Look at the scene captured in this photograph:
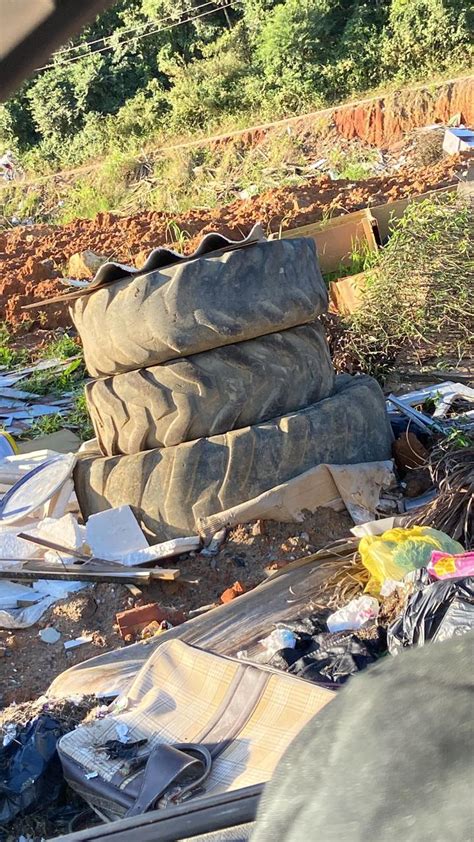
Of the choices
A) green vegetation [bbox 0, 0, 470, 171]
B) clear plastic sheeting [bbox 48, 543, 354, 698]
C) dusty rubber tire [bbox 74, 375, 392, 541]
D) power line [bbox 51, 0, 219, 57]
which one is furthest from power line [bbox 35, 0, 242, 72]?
clear plastic sheeting [bbox 48, 543, 354, 698]

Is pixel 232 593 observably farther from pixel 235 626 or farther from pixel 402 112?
pixel 402 112

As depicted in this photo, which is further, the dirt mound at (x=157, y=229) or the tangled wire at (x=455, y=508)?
the dirt mound at (x=157, y=229)

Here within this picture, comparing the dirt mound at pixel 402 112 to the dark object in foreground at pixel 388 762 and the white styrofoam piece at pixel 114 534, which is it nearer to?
the white styrofoam piece at pixel 114 534

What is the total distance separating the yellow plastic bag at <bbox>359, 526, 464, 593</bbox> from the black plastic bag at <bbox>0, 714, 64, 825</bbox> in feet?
4.51

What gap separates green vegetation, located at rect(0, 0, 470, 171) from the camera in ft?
74.2

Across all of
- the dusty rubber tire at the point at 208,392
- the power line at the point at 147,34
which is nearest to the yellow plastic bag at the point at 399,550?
the dusty rubber tire at the point at 208,392

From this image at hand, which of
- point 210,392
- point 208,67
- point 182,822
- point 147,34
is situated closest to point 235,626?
point 210,392

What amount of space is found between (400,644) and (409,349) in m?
3.51

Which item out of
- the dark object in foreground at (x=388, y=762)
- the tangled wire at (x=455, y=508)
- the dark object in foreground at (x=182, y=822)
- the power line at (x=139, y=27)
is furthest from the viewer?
the power line at (x=139, y=27)

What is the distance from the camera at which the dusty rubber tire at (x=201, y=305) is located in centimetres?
430

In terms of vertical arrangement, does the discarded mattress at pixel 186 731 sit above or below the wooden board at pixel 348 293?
above

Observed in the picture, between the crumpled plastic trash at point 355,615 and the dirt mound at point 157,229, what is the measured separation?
592 centimetres

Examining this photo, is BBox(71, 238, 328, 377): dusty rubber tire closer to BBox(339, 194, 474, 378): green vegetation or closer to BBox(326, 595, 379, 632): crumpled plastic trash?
BBox(326, 595, 379, 632): crumpled plastic trash

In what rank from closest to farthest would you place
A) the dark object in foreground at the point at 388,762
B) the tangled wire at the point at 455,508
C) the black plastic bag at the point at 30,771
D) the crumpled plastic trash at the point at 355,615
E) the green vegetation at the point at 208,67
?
the dark object in foreground at the point at 388,762 → the black plastic bag at the point at 30,771 → the crumpled plastic trash at the point at 355,615 → the tangled wire at the point at 455,508 → the green vegetation at the point at 208,67
